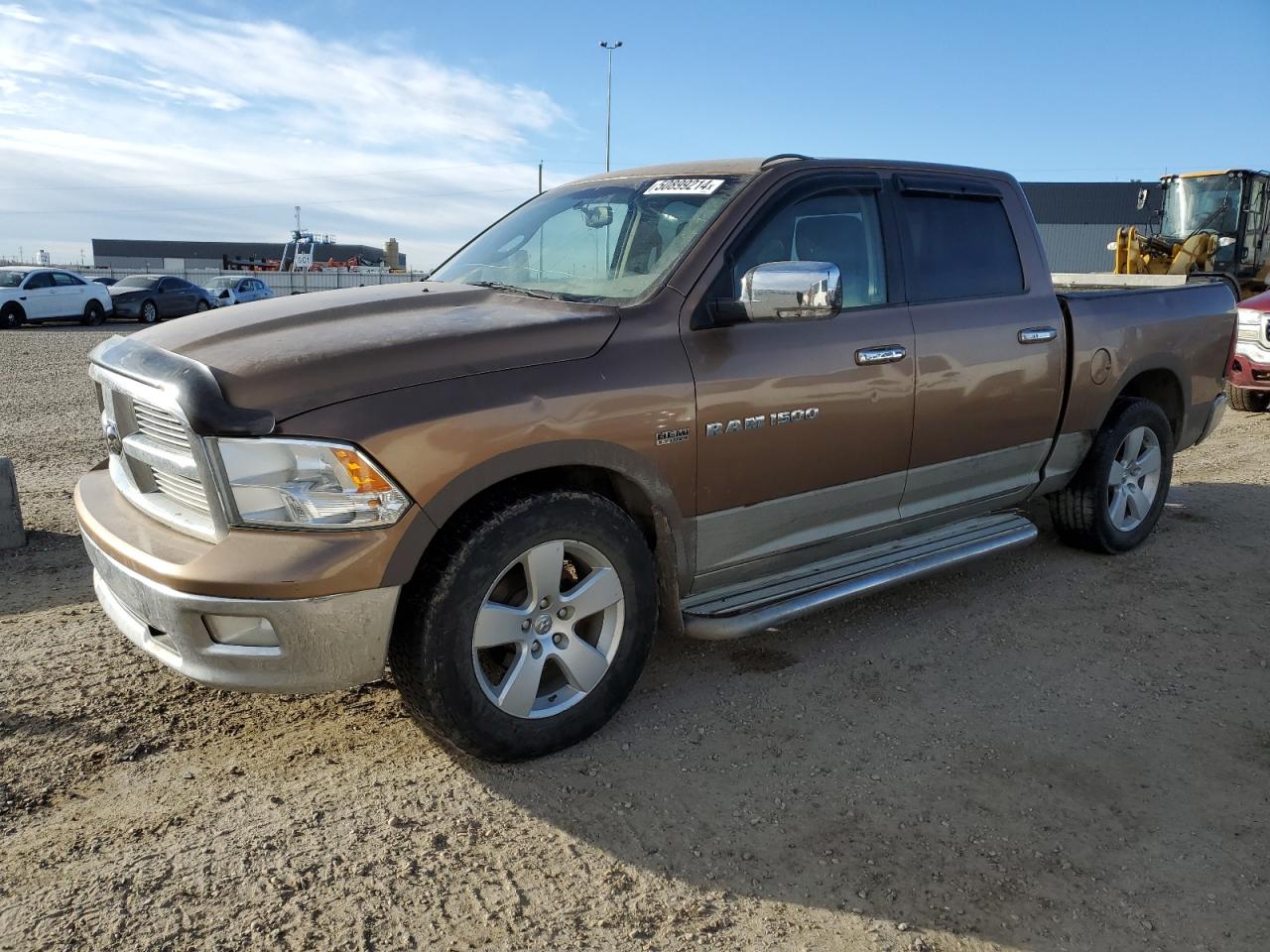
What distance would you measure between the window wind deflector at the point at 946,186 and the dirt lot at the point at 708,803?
6.34ft

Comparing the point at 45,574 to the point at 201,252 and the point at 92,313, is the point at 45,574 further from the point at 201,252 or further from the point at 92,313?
the point at 201,252

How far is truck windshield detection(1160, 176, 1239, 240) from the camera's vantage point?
18.7m

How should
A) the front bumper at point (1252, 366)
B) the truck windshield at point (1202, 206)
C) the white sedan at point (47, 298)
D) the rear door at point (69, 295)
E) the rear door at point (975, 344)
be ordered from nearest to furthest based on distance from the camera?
the rear door at point (975, 344) → the front bumper at point (1252, 366) → the truck windshield at point (1202, 206) → the white sedan at point (47, 298) → the rear door at point (69, 295)

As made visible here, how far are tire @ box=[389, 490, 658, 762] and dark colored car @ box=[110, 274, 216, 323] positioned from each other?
2605 cm

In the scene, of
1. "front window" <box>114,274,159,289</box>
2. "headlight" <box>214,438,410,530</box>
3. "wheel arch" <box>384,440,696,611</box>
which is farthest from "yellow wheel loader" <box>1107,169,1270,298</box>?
"front window" <box>114,274,159,289</box>

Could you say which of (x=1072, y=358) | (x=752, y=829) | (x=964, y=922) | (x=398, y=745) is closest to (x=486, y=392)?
(x=398, y=745)

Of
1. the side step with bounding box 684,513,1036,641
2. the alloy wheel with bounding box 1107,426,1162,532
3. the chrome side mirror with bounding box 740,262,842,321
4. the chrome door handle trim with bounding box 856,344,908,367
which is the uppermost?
the chrome side mirror with bounding box 740,262,842,321

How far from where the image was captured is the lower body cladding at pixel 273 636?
264 cm

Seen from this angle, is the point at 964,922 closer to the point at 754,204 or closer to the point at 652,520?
the point at 652,520

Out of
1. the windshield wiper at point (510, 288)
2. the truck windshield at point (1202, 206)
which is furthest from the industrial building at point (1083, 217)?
the windshield wiper at point (510, 288)

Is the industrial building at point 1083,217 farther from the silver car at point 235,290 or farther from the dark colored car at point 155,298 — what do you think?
the dark colored car at point 155,298

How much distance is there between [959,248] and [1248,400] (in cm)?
805

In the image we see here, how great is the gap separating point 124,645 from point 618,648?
7.00ft

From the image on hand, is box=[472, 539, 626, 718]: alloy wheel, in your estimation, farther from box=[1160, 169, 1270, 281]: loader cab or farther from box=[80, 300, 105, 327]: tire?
box=[80, 300, 105, 327]: tire
